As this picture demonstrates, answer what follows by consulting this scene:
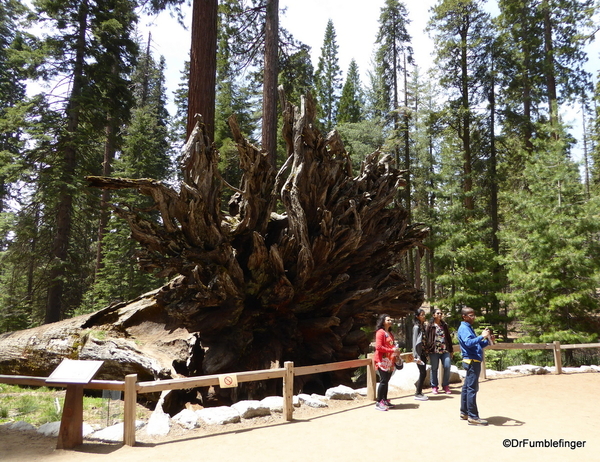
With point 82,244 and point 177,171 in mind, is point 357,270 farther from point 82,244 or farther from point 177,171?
point 177,171

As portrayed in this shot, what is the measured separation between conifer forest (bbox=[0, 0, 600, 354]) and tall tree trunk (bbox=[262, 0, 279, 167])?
0.18ft

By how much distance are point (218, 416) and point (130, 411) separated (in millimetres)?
1459

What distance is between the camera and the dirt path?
4.73m

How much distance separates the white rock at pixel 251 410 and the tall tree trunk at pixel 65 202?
11.9 meters

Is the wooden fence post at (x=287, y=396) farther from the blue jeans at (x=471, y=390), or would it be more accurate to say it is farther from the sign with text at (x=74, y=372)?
the sign with text at (x=74, y=372)

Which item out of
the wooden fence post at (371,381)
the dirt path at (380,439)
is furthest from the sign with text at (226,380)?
the wooden fence post at (371,381)

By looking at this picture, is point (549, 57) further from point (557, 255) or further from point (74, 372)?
point (74, 372)

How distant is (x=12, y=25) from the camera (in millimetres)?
30516

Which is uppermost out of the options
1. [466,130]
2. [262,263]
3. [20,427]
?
[466,130]

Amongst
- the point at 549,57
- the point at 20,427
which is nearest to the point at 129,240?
the point at 20,427

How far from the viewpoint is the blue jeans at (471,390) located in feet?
18.8

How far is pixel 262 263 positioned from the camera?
8938 millimetres

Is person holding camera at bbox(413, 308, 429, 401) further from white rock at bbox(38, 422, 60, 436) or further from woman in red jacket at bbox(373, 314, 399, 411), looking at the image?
white rock at bbox(38, 422, 60, 436)

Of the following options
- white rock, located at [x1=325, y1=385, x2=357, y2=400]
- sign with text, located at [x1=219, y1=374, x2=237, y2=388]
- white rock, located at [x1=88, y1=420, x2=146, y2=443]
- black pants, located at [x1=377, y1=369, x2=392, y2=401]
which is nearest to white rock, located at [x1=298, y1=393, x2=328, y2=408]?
white rock, located at [x1=325, y1=385, x2=357, y2=400]
